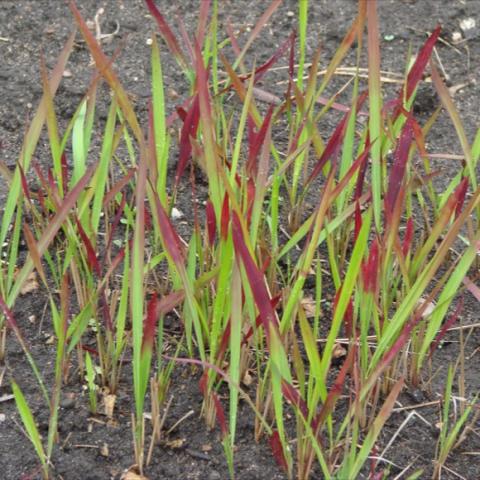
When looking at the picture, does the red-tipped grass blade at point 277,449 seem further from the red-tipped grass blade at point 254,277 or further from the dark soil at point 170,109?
the red-tipped grass blade at point 254,277

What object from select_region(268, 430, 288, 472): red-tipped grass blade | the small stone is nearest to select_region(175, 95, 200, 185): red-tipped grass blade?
the small stone

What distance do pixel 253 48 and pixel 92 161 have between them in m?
0.51

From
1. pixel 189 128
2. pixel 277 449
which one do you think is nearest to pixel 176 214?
pixel 189 128

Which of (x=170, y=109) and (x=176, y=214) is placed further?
(x=170, y=109)

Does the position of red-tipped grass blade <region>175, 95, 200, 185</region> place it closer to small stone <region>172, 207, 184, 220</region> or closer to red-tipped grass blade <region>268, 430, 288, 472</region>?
small stone <region>172, 207, 184, 220</region>

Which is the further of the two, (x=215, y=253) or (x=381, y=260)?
(x=215, y=253)

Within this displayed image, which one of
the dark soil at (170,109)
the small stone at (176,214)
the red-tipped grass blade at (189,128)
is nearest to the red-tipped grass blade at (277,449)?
the dark soil at (170,109)

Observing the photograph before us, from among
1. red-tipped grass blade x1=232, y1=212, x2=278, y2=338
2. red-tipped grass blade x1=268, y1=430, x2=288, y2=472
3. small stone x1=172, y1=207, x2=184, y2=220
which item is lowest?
red-tipped grass blade x1=268, y1=430, x2=288, y2=472

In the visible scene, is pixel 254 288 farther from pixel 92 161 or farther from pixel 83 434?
pixel 92 161

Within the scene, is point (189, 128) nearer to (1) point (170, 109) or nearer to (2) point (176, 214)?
(2) point (176, 214)

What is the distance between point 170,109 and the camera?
202cm

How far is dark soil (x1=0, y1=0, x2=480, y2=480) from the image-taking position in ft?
4.50

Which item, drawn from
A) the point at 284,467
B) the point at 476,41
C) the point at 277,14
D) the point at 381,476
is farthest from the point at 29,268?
the point at 476,41

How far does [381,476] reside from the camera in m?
1.33
